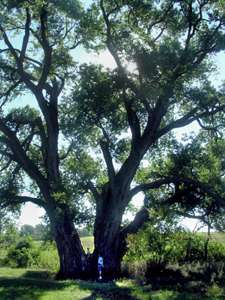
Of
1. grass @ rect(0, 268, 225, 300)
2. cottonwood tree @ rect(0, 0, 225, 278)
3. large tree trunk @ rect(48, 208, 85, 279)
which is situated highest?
cottonwood tree @ rect(0, 0, 225, 278)

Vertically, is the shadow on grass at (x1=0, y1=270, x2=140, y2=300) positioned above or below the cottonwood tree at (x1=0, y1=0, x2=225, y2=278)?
below

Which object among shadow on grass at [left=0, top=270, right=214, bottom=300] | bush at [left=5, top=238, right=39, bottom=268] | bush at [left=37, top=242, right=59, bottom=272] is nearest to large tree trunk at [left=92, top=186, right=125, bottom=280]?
shadow on grass at [left=0, top=270, right=214, bottom=300]

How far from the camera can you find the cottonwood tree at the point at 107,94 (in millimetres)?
28516

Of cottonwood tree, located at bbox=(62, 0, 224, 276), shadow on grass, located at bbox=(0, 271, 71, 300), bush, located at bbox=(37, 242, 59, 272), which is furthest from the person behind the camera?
bush, located at bbox=(37, 242, 59, 272)

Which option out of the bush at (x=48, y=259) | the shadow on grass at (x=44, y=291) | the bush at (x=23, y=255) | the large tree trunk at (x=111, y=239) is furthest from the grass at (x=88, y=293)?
the bush at (x=23, y=255)

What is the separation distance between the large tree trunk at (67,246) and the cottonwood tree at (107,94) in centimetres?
6

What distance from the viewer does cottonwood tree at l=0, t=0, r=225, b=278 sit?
28.5 meters

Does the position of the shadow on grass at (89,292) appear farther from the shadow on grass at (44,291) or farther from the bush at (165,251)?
the bush at (165,251)

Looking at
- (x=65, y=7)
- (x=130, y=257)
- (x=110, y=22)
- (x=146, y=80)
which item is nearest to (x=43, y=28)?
(x=65, y=7)

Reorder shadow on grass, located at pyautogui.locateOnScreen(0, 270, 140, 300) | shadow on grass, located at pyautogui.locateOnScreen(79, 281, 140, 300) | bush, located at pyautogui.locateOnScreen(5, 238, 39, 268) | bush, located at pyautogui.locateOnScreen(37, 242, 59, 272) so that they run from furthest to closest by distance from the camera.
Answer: bush, located at pyautogui.locateOnScreen(5, 238, 39, 268) → bush, located at pyautogui.locateOnScreen(37, 242, 59, 272) → shadow on grass, located at pyautogui.locateOnScreen(79, 281, 140, 300) → shadow on grass, located at pyautogui.locateOnScreen(0, 270, 140, 300)

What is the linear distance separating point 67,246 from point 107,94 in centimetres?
988

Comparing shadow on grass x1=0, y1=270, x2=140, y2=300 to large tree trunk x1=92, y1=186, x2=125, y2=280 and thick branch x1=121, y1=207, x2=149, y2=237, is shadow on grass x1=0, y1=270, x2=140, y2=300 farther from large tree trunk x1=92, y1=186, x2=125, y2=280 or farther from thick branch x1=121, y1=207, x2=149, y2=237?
thick branch x1=121, y1=207, x2=149, y2=237

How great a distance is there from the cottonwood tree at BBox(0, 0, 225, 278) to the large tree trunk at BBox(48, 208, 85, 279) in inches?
2.5

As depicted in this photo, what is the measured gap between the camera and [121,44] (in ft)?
94.8
